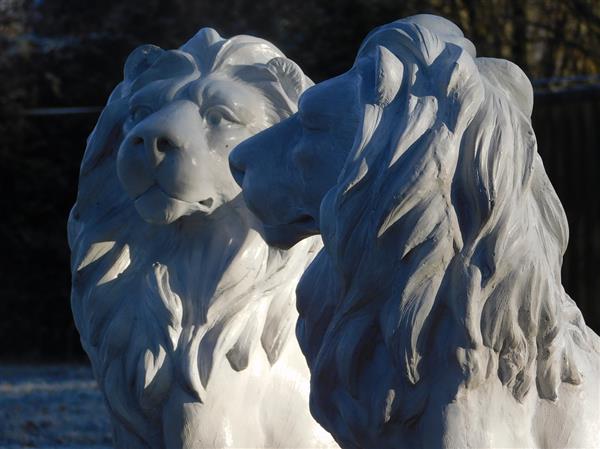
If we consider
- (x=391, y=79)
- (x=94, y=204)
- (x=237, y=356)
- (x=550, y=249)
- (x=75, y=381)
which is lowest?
(x=75, y=381)

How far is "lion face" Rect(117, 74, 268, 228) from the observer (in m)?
3.21

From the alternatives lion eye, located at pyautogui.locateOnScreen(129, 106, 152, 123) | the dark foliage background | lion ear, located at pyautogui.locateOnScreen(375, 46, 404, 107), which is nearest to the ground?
the dark foliage background

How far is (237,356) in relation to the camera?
328 centimetres

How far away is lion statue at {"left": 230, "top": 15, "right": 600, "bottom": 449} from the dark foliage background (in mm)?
9050

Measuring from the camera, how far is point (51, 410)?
8.70 metres

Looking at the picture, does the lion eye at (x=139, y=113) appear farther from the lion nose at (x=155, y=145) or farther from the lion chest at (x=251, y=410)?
the lion chest at (x=251, y=410)

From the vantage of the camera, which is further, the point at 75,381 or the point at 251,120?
the point at 75,381

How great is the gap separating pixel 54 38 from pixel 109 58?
39.8 inches

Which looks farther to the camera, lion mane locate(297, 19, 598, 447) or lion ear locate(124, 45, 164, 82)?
lion ear locate(124, 45, 164, 82)

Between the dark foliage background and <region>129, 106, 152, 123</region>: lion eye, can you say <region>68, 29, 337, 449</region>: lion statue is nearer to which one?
<region>129, 106, 152, 123</region>: lion eye

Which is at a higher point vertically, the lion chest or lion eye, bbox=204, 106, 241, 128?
lion eye, bbox=204, 106, 241, 128

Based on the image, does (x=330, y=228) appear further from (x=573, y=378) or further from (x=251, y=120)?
(x=251, y=120)

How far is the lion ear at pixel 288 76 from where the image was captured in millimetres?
3355

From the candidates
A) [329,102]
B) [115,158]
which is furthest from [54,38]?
[329,102]
